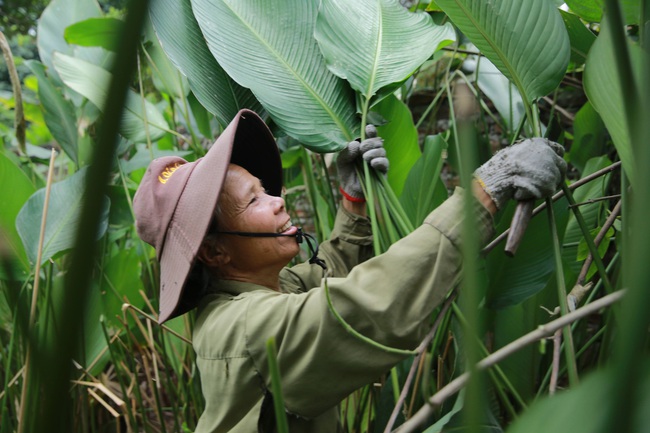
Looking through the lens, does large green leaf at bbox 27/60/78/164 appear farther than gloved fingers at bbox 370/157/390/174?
Yes

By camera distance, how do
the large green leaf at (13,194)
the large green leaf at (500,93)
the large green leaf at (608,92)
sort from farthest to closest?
the large green leaf at (500,93) → the large green leaf at (13,194) → the large green leaf at (608,92)

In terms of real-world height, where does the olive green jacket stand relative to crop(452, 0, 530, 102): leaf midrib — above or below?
below

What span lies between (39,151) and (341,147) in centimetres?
154

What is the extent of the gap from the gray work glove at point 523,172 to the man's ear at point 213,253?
354 millimetres

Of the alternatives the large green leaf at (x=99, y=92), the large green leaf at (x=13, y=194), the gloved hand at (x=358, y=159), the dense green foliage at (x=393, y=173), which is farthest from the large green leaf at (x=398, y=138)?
the large green leaf at (x=13, y=194)

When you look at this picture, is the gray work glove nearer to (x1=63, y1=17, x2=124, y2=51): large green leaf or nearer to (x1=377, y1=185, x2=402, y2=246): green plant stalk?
(x1=377, y1=185, x2=402, y2=246): green plant stalk

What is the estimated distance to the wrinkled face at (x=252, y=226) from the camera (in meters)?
0.82

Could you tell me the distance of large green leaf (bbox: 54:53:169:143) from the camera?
1.16 metres

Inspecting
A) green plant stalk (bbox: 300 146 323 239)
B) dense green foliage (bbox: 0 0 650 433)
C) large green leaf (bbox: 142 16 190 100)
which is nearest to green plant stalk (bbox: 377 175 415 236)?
dense green foliage (bbox: 0 0 650 433)

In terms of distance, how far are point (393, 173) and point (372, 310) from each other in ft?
1.58

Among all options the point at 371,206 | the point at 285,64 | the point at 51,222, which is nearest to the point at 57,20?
the point at 51,222

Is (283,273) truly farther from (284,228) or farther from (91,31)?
(91,31)

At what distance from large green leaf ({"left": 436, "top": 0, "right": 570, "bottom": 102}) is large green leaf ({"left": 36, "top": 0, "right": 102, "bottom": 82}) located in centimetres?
101

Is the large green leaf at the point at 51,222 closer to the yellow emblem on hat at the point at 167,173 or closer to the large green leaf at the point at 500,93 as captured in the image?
the yellow emblem on hat at the point at 167,173
